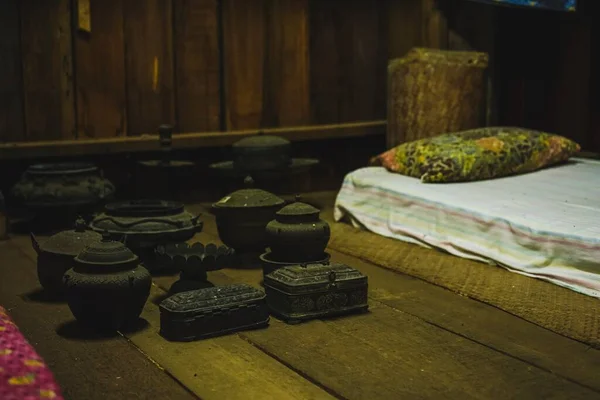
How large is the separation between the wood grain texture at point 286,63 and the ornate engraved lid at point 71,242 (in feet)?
9.23

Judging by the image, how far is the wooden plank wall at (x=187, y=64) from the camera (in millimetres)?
5922

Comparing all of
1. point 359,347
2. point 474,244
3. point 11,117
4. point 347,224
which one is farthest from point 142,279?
point 11,117

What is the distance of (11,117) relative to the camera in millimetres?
5906

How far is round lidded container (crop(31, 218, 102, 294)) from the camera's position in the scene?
13.1 feet

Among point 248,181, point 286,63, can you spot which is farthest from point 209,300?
point 286,63

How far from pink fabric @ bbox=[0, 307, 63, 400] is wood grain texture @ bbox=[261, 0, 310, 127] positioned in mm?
4016

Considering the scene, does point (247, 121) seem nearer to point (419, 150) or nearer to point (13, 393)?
point (419, 150)

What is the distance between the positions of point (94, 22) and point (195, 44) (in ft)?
2.37

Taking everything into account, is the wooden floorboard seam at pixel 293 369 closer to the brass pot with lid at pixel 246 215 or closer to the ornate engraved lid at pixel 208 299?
the ornate engraved lid at pixel 208 299

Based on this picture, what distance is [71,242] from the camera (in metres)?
4.05

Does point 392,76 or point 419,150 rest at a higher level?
point 392,76

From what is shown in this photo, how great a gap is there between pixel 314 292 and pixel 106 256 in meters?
0.84

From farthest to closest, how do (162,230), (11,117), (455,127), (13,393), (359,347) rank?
(455,127)
(11,117)
(162,230)
(359,347)
(13,393)

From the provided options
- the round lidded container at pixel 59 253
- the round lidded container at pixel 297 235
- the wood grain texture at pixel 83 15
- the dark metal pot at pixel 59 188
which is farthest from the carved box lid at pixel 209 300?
the wood grain texture at pixel 83 15
